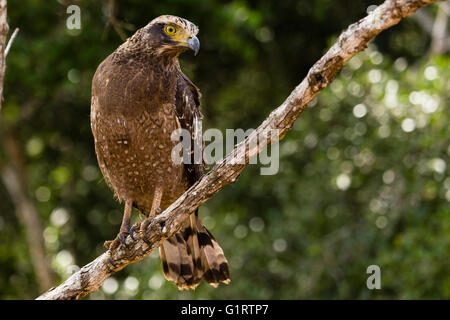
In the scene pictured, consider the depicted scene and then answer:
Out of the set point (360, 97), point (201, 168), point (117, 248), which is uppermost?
point (360, 97)

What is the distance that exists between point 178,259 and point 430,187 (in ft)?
8.39

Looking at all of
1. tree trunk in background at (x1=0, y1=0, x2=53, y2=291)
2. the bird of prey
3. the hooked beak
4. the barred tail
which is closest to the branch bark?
the bird of prey

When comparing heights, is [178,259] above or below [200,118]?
below

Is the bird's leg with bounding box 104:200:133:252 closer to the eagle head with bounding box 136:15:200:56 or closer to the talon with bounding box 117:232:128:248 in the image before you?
the talon with bounding box 117:232:128:248

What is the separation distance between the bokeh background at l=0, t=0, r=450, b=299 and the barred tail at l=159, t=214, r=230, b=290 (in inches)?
57.6

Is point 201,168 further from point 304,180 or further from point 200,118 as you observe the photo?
point 304,180

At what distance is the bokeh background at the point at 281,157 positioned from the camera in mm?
6562

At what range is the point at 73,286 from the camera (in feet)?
13.5

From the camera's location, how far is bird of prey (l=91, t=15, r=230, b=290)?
176 inches

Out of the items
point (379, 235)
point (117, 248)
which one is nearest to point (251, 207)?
point (379, 235)

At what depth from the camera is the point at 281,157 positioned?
7555mm

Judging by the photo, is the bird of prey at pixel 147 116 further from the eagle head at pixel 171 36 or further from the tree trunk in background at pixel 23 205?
the tree trunk in background at pixel 23 205

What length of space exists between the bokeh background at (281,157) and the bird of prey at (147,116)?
23.1 inches

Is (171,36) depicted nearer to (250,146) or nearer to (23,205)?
(250,146)
